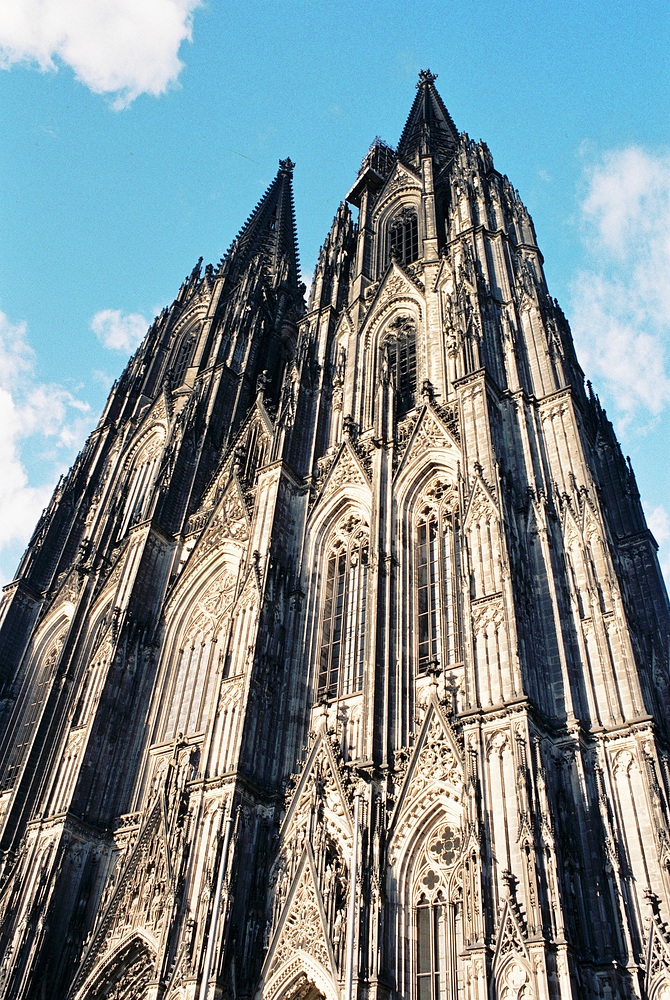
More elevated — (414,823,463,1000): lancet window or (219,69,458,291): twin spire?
(219,69,458,291): twin spire

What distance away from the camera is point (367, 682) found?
20688 mm

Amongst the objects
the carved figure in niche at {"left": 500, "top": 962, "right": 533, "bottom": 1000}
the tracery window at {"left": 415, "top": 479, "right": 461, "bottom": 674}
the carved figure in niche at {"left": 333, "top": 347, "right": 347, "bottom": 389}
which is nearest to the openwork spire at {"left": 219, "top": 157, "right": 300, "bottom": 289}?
the carved figure in niche at {"left": 333, "top": 347, "right": 347, "bottom": 389}

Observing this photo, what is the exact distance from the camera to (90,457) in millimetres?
39500

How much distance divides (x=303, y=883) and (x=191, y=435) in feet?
64.0

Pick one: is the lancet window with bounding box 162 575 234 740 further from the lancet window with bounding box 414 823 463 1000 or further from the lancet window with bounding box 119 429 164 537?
the lancet window with bounding box 414 823 463 1000

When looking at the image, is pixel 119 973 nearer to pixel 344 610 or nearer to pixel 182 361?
pixel 344 610

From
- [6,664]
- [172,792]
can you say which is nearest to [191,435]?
[6,664]

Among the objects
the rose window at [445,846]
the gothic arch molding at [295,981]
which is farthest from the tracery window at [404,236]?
the gothic arch molding at [295,981]

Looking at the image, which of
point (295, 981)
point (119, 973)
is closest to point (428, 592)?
point (295, 981)

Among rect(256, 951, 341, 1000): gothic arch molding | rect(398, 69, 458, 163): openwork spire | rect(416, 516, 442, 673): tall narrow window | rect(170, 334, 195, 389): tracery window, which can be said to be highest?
rect(398, 69, 458, 163): openwork spire

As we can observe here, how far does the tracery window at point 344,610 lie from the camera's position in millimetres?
22016

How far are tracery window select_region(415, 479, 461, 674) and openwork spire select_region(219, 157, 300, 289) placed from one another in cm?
2713

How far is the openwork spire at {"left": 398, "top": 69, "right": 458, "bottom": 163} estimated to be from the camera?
41.4 meters

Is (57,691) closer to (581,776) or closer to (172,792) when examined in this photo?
(172,792)
